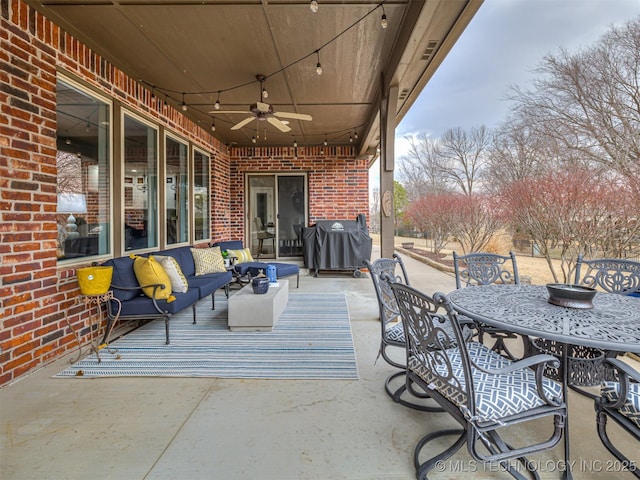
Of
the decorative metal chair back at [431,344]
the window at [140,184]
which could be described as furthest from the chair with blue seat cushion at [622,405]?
the window at [140,184]

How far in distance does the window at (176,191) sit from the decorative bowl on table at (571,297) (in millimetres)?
4661

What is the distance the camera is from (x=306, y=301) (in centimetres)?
452

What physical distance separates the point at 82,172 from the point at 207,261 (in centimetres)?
193

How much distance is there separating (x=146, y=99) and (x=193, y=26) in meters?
1.69

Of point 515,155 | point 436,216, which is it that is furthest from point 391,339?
point 515,155

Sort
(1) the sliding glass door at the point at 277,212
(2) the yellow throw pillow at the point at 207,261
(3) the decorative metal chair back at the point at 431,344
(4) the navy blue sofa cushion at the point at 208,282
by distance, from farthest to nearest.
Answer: (1) the sliding glass door at the point at 277,212 → (2) the yellow throw pillow at the point at 207,261 → (4) the navy blue sofa cushion at the point at 208,282 → (3) the decorative metal chair back at the point at 431,344

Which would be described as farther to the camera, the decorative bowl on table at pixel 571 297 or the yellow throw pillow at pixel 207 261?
the yellow throw pillow at pixel 207 261

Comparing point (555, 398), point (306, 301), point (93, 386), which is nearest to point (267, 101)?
point (306, 301)

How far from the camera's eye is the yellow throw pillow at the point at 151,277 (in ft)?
10.1

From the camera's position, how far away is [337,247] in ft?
21.0

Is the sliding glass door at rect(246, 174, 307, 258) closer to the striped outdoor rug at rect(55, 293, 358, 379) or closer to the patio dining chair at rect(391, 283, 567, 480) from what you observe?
the striped outdoor rug at rect(55, 293, 358, 379)

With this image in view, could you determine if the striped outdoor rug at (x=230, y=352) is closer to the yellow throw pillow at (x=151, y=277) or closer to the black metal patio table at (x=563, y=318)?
the yellow throw pillow at (x=151, y=277)

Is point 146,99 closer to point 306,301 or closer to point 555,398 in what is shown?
point 306,301

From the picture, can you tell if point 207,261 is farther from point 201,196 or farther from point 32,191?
point 32,191
